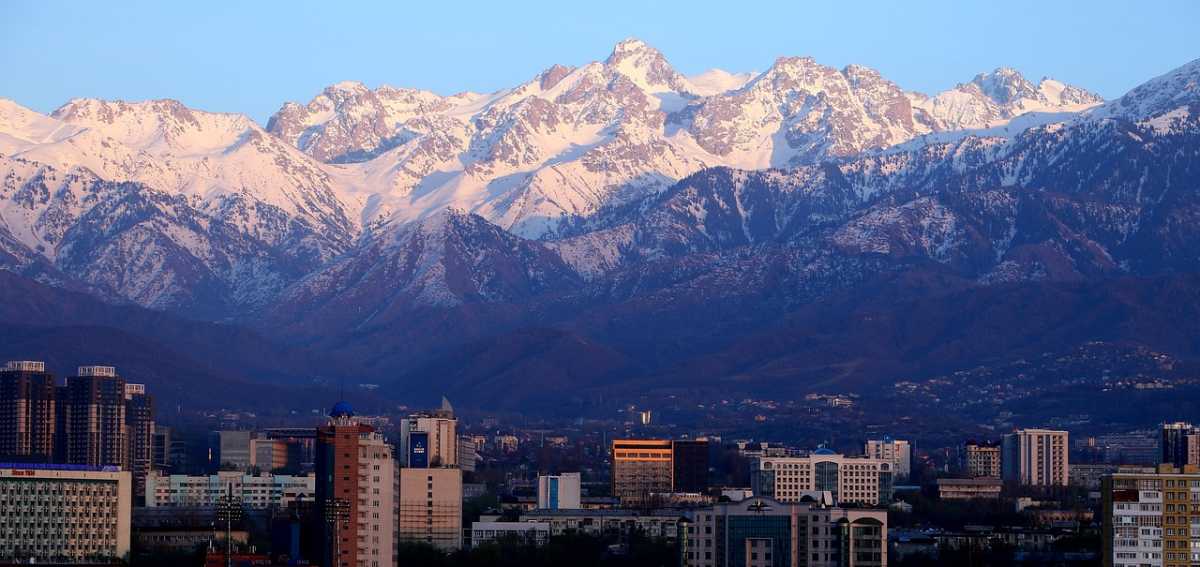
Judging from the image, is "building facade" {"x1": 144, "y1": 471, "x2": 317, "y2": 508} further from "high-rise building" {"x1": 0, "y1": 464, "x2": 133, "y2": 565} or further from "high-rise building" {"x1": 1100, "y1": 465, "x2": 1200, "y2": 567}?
"high-rise building" {"x1": 1100, "y1": 465, "x2": 1200, "y2": 567}

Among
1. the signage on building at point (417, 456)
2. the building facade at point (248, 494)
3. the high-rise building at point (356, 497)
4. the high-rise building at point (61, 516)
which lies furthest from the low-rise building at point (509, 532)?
the high-rise building at point (356, 497)

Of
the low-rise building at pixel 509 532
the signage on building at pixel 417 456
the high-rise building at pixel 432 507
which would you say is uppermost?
the signage on building at pixel 417 456

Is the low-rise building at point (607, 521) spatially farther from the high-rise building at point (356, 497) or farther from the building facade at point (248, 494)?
the high-rise building at point (356, 497)

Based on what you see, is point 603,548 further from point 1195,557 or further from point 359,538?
point 1195,557

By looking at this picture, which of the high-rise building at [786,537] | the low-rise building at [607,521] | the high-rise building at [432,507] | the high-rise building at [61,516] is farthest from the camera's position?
the low-rise building at [607,521]

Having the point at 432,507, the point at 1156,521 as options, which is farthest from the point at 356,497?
the point at 432,507

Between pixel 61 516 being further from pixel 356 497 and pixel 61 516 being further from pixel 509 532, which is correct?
pixel 509 532

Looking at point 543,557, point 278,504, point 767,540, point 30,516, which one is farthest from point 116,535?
point 278,504
